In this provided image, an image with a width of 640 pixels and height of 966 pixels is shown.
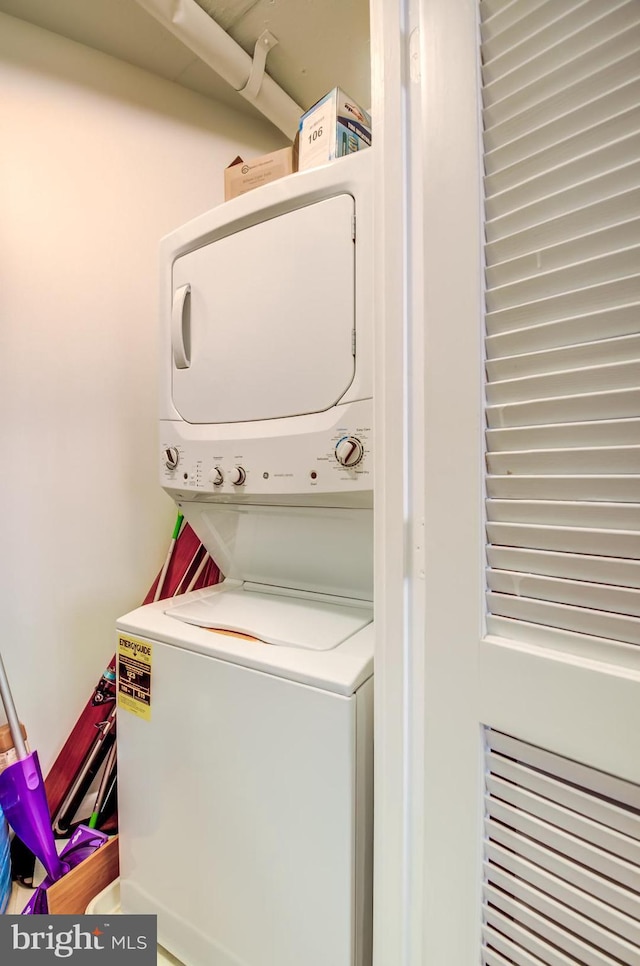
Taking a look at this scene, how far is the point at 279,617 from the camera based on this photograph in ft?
3.66

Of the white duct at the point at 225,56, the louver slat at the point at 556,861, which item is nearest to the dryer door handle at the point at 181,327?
the white duct at the point at 225,56

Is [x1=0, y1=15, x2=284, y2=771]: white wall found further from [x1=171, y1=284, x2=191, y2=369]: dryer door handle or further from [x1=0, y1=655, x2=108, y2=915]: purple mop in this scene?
[x1=171, y1=284, x2=191, y2=369]: dryer door handle

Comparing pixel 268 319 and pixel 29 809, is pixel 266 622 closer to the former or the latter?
pixel 268 319

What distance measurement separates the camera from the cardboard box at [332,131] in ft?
3.61

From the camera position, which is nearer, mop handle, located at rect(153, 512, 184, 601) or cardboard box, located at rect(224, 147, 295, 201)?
cardboard box, located at rect(224, 147, 295, 201)

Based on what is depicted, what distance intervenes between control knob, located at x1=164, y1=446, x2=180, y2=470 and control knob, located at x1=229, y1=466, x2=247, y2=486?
233 mm

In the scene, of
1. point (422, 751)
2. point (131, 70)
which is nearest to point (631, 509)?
point (422, 751)

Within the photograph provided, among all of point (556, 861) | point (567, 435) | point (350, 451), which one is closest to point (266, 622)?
point (350, 451)

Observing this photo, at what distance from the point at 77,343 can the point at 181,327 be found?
2.11 feet

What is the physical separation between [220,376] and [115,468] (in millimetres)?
789

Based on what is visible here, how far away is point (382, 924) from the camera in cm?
71

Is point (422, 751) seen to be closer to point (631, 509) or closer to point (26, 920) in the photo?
point (631, 509)

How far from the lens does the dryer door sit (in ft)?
3.29

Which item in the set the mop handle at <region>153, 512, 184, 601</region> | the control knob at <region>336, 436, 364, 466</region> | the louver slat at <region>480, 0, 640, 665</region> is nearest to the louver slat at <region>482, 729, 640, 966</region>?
the louver slat at <region>480, 0, 640, 665</region>
